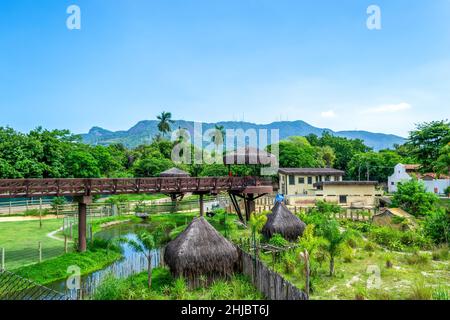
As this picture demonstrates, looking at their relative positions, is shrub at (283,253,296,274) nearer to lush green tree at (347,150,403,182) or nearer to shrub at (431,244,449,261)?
shrub at (431,244,449,261)

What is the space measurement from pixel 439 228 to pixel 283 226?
7.59m

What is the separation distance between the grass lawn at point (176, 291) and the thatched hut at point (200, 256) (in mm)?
348

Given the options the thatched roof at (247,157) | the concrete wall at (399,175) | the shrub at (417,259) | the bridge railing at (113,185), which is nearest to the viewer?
the shrub at (417,259)

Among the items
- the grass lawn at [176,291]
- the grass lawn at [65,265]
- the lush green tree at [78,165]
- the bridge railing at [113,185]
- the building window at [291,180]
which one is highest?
the lush green tree at [78,165]

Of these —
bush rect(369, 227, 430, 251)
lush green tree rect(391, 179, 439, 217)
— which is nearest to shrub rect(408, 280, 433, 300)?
bush rect(369, 227, 430, 251)

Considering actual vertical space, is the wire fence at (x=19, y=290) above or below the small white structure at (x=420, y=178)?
below

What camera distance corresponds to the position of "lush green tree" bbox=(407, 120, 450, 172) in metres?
33.2

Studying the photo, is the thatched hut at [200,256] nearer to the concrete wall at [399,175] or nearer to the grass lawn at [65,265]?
the grass lawn at [65,265]

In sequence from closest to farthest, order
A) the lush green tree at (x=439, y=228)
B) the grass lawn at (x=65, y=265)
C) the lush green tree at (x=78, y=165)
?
1. the grass lawn at (x=65, y=265)
2. the lush green tree at (x=439, y=228)
3. the lush green tree at (x=78, y=165)

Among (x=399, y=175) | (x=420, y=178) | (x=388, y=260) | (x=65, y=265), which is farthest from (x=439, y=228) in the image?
(x=399, y=175)

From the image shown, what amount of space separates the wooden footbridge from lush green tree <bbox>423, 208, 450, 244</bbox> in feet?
36.4

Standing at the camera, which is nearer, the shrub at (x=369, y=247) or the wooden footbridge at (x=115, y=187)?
the wooden footbridge at (x=115, y=187)

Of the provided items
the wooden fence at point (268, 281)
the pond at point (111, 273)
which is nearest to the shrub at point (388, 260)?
the wooden fence at point (268, 281)

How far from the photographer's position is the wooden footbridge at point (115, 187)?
1535cm
